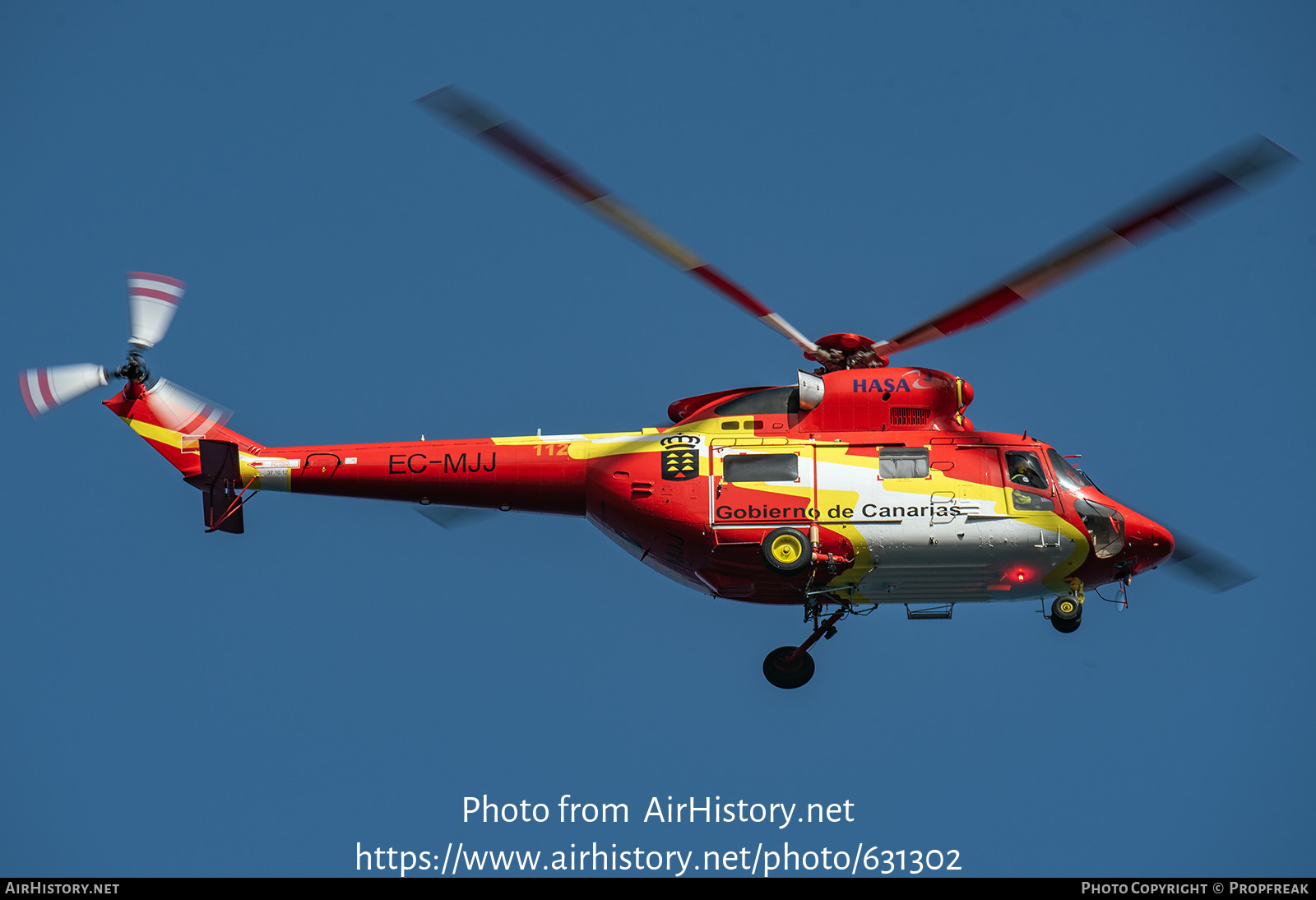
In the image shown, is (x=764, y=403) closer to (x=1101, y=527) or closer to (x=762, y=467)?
(x=762, y=467)

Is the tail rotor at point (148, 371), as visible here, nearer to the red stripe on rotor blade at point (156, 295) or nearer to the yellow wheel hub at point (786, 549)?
the red stripe on rotor blade at point (156, 295)

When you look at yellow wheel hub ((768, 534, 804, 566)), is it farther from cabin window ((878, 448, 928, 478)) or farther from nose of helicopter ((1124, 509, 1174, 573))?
nose of helicopter ((1124, 509, 1174, 573))

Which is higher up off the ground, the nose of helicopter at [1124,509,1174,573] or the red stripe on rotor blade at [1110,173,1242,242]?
the red stripe on rotor blade at [1110,173,1242,242]

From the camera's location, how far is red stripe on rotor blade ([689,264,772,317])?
15.2 metres

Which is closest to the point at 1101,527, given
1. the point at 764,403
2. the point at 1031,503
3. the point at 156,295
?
the point at 1031,503

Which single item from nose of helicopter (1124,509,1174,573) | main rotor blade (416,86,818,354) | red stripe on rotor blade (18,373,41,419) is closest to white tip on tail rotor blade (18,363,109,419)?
red stripe on rotor blade (18,373,41,419)

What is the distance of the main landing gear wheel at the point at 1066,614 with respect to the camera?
54.3 feet

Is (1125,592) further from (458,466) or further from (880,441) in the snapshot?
(458,466)

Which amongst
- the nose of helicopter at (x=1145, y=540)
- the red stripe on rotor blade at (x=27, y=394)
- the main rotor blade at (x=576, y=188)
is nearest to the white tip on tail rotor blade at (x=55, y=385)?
the red stripe on rotor blade at (x=27, y=394)

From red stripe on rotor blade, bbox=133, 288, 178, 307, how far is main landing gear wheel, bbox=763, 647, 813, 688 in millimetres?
9075

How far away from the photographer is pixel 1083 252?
14.4 m

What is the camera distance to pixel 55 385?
691 inches
